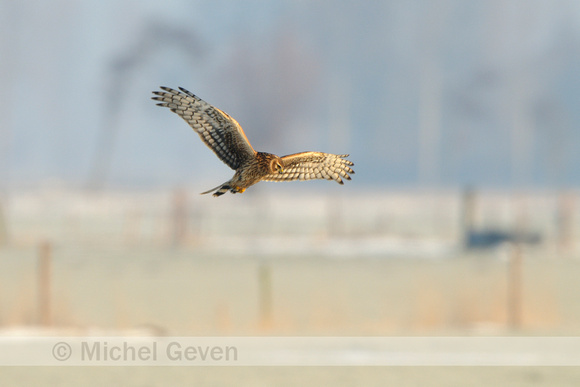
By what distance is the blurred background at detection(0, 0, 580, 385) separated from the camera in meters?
24.5

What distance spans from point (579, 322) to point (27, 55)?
123136 millimetres

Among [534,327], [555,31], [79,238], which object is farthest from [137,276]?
[555,31]

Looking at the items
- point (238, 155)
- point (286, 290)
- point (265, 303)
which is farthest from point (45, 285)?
point (238, 155)

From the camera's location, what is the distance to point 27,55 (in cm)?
13788

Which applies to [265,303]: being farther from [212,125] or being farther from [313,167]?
[212,125]

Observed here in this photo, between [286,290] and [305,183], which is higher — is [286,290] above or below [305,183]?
below

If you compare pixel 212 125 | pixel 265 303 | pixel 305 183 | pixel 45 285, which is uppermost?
pixel 305 183

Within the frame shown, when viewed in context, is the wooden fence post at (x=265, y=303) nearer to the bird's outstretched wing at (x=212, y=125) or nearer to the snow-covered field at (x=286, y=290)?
the snow-covered field at (x=286, y=290)

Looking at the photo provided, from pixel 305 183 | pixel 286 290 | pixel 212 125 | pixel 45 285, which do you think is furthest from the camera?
pixel 305 183

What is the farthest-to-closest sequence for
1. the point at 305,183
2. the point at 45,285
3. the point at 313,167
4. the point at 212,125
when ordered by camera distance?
the point at 305,183, the point at 45,285, the point at 313,167, the point at 212,125

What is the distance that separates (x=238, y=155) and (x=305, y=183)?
4904 inches

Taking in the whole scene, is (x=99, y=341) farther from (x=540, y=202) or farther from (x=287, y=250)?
(x=540, y=202)

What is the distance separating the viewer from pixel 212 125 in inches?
157

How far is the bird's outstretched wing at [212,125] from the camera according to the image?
381cm
